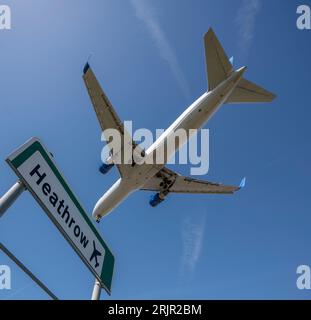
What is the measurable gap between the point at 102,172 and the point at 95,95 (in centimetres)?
781

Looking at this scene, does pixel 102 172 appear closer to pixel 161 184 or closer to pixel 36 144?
pixel 161 184

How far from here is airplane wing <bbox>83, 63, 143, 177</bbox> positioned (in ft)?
A: 84.7

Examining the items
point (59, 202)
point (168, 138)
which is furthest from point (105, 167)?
point (59, 202)

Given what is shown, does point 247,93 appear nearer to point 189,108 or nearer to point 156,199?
point 189,108

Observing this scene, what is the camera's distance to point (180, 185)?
36.2 m

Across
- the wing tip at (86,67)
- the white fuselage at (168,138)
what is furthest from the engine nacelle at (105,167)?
the wing tip at (86,67)

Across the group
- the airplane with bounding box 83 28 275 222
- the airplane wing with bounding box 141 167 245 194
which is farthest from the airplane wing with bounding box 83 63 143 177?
the airplane wing with bounding box 141 167 245 194

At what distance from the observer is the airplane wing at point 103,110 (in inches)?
1016

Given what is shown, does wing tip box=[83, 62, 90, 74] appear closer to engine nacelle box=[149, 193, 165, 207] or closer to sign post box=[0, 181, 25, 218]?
engine nacelle box=[149, 193, 165, 207]

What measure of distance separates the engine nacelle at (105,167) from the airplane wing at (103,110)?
4.15ft

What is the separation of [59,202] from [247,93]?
31.5 m

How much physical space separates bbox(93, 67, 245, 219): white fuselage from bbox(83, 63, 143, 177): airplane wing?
1.10 m

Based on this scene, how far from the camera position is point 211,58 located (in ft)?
98.0
